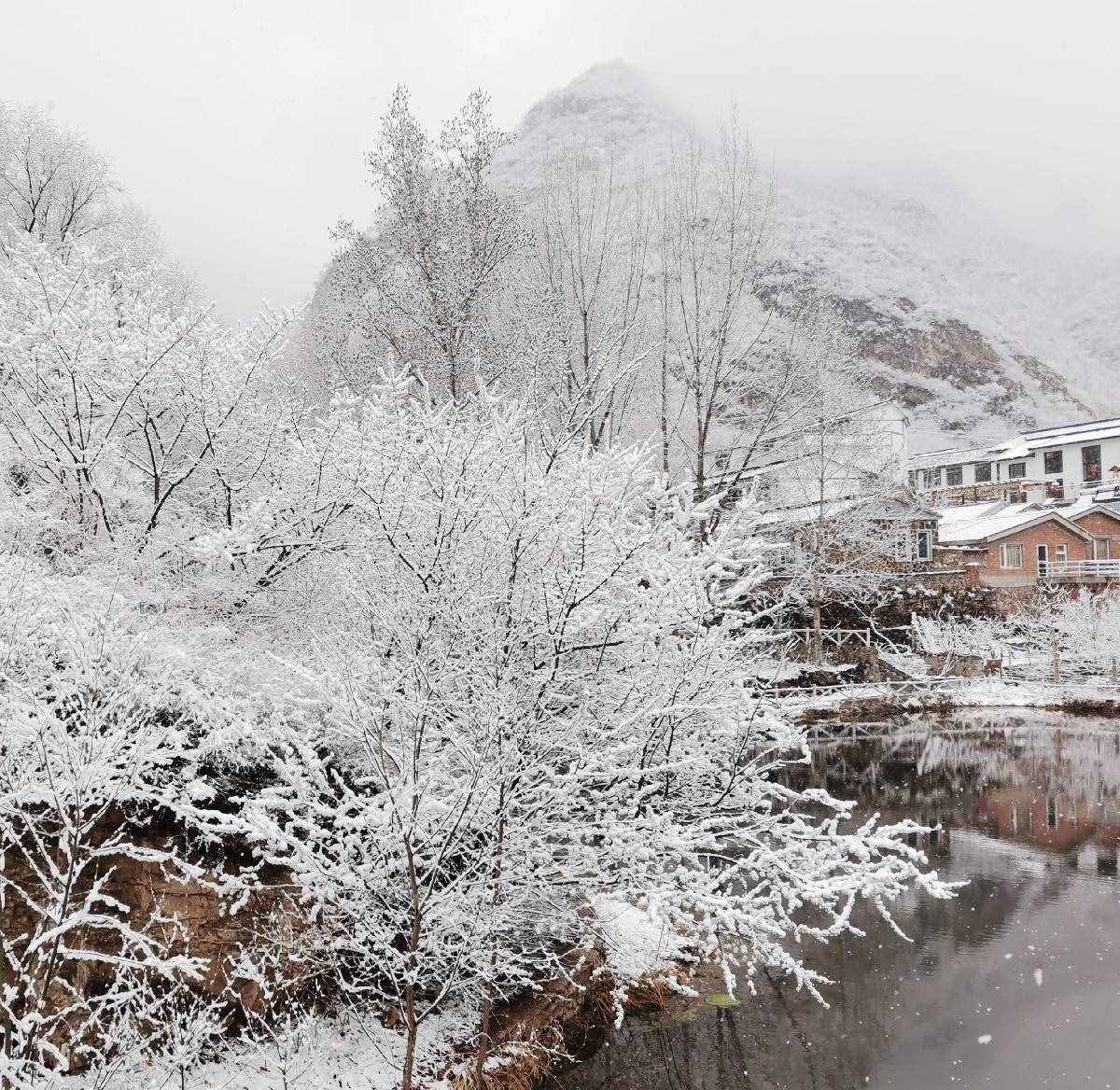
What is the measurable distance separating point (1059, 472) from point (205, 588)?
5235 cm

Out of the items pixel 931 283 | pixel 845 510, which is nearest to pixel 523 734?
pixel 845 510

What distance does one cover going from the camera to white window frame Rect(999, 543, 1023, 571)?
31766 mm

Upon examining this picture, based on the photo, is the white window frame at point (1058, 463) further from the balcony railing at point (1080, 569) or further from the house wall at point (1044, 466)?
the balcony railing at point (1080, 569)

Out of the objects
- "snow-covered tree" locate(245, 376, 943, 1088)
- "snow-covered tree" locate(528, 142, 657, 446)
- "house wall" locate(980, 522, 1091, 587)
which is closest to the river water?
"snow-covered tree" locate(245, 376, 943, 1088)

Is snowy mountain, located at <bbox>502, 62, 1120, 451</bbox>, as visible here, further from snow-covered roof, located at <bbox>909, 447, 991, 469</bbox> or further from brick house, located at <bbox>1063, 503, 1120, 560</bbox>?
brick house, located at <bbox>1063, 503, 1120, 560</bbox>

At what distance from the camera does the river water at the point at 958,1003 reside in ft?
21.8

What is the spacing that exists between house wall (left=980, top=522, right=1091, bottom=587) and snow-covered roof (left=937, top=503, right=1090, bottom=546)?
0.93 ft

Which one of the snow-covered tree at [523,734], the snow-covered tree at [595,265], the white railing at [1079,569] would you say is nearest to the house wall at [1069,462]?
the white railing at [1079,569]

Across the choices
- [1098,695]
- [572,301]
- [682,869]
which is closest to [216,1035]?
[682,869]

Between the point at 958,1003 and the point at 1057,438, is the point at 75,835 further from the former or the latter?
the point at 1057,438

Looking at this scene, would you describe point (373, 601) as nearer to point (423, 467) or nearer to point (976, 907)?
point (423, 467)

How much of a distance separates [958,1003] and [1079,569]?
29.6 metres

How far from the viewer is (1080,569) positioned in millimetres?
31359

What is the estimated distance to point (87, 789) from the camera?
4.27m
